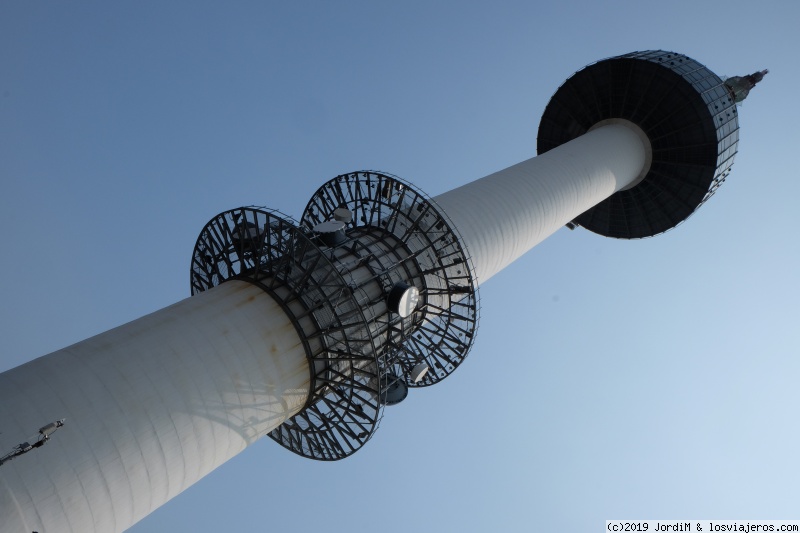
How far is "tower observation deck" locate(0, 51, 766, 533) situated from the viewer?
13742 mm

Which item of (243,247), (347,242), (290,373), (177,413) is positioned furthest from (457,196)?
(177,413)

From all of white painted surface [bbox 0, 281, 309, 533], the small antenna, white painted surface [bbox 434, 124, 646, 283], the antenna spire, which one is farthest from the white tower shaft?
the antenna spire

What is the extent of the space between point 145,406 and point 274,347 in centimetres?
450

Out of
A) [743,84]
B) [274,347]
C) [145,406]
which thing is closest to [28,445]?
[145,406]

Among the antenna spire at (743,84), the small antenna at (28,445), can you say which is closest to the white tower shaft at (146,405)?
the small antenna at (28,445)

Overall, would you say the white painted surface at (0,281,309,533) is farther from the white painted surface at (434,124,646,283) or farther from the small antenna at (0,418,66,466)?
the white painted surface at (434,124,646,283)

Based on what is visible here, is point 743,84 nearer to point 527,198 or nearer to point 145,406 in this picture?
point 527,198

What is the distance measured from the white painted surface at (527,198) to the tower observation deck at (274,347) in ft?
0.35

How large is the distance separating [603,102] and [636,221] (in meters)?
9.83

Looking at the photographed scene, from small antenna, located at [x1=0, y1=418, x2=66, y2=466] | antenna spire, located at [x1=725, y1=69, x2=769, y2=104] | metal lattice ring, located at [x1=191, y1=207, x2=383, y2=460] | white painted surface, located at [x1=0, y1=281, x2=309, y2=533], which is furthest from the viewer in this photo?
antenna spire, located at [x1=725, y1=69, x2=769, y2=104]

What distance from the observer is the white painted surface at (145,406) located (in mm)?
13000

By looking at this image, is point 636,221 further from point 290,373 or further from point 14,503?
point 14,503

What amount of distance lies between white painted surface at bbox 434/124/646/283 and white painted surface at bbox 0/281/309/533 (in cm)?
1063

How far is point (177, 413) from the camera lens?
51.0 feet
